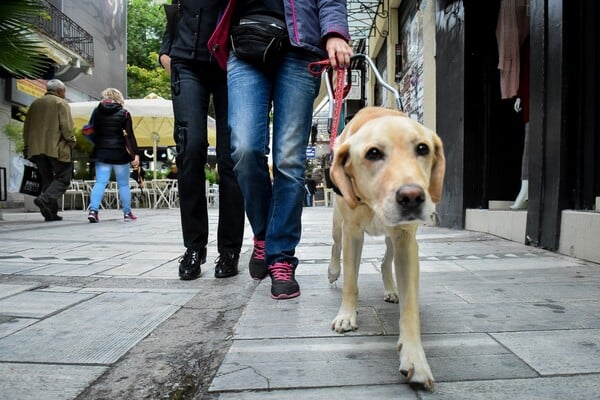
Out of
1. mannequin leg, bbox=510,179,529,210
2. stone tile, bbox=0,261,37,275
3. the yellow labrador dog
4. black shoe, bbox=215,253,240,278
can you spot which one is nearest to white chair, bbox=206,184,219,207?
mannequin leg, bbox=510,179,529,210

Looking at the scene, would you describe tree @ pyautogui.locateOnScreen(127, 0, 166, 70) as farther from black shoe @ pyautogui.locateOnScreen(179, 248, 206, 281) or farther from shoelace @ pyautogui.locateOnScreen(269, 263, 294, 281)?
shoelace @ pyautogui.locateOnScreen(269, 263, 294, 281)

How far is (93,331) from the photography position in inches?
81.7

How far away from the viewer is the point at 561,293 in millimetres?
2646

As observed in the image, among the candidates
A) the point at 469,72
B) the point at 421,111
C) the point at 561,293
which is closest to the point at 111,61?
the point at 421,111

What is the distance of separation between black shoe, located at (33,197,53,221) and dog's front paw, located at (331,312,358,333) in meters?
7.34

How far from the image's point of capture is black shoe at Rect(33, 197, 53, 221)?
26.2ft

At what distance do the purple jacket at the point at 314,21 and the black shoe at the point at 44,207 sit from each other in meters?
6.35

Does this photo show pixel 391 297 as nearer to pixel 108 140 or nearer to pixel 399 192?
pixel 399 192

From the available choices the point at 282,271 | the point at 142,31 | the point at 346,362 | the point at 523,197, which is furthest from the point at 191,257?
the point at 142,31

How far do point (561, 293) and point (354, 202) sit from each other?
1.49 metres

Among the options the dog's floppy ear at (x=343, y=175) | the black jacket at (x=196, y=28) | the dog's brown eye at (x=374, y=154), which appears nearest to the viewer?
the dog's brown eye at (x=374, y=154)

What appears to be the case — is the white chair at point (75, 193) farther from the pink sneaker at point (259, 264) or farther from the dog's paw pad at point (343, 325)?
the dog's paw pad at point (343, 325)

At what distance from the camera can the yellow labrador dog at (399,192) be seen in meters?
1.58

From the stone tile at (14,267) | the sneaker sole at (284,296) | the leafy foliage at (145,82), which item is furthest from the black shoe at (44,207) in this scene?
the leafy foliage at (145,82)
